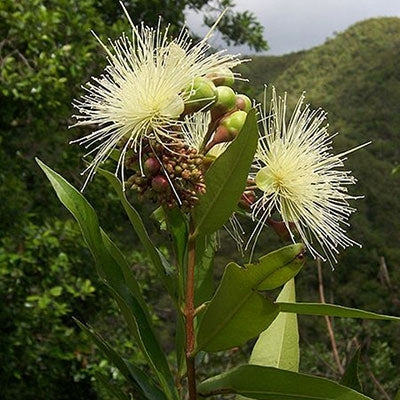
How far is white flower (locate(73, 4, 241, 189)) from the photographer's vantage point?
0.74m

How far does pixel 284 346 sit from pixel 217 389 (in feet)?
0.48

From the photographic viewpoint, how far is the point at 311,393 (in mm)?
687

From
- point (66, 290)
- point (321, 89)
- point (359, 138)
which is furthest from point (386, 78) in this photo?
point (66, 290)

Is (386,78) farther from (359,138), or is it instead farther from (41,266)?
(41,266)

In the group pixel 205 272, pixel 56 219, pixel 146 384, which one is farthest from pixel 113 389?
pixel 56 219

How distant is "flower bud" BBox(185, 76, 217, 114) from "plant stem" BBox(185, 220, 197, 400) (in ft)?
0.38

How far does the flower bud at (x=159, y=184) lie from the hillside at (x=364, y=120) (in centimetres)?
583

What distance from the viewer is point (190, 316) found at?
28.8 inches

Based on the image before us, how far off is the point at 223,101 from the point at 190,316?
22 cm

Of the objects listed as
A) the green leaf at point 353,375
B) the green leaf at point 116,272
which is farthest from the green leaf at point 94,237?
the green leaf at point 353,375

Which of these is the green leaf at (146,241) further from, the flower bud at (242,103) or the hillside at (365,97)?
the hillside at (365,97)

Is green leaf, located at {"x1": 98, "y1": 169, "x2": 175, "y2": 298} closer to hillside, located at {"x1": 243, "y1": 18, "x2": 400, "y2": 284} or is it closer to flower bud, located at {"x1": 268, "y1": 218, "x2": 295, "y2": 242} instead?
flower bud, located at {"x1": 268, "y1": 218, "x2": 295, "y2": 242}

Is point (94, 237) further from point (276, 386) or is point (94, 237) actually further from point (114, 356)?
point (276, 386)

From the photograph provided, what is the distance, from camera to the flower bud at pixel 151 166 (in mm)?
707
